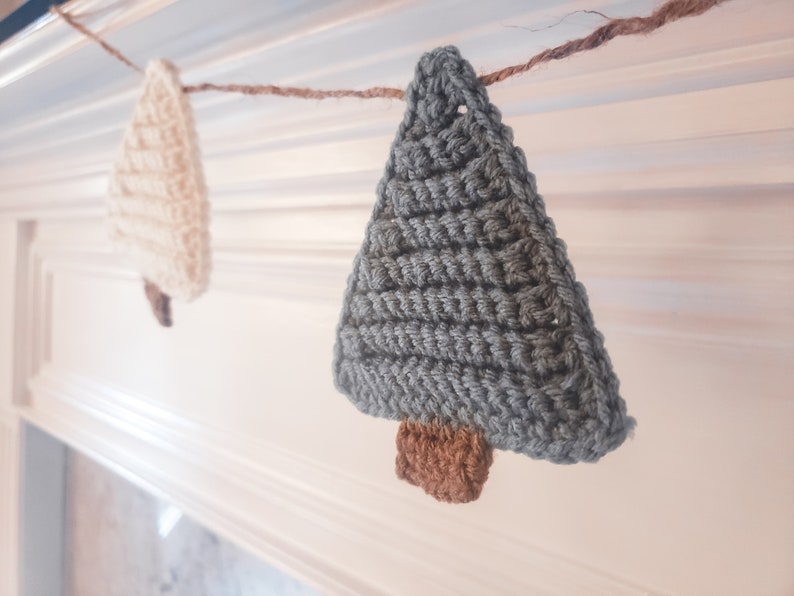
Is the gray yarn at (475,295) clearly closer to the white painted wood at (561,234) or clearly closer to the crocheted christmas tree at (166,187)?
the white painted wood at (561,234)

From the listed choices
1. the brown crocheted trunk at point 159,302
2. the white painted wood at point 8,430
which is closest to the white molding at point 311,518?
the brown crocheted trunk at point 159,302

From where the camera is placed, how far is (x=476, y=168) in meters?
0.28

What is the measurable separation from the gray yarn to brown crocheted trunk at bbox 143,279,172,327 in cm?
42

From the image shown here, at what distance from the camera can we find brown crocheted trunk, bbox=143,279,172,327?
66 centimetres

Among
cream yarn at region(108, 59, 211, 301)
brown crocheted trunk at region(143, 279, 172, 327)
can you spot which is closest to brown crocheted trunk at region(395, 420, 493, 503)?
cream yarn at region(108, 59, 211, 301)

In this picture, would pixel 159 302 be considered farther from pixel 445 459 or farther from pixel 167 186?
pixel 445 459

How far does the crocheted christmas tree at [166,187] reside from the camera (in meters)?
0.49

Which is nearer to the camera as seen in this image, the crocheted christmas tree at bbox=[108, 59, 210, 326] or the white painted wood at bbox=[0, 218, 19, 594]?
the crocheted christmas tree at bbox=[108, 59, 210, 326]

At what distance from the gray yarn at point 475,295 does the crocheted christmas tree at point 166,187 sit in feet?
0.76

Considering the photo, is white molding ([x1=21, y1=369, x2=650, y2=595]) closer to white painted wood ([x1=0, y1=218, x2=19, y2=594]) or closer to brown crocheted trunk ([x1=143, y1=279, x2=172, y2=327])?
brown crocheted trunk ([x1=143, y1=279, x2=172, y2=327])

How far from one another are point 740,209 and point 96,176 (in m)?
0.84

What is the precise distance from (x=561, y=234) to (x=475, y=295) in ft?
0.47

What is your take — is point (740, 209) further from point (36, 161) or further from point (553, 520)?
point (36, 161)

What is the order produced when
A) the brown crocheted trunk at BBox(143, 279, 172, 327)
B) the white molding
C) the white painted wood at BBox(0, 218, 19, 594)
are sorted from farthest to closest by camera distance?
1. the white painted wood at BBox(0, 218, 19, 594)
2. the brown crocheted trunk at BBox(143, 279, 172, 327)
3. the white molding
